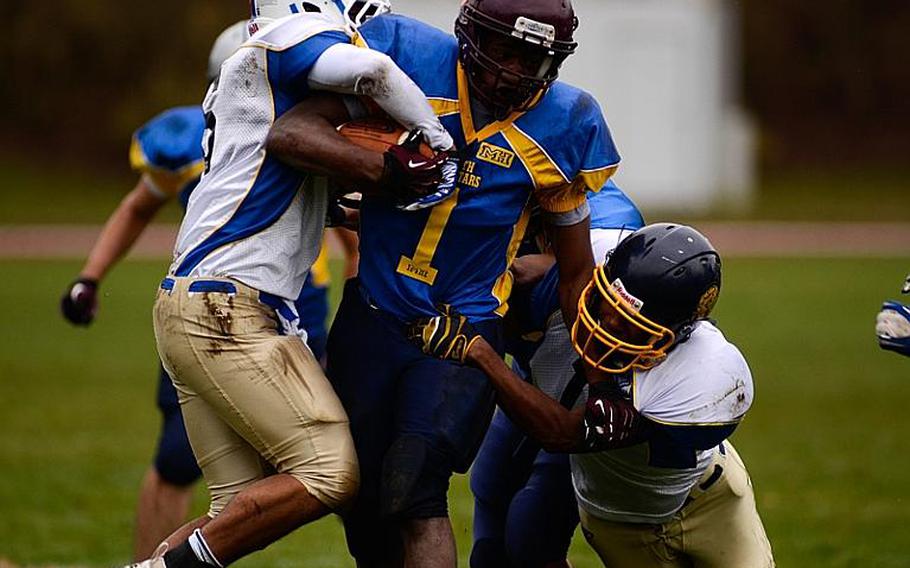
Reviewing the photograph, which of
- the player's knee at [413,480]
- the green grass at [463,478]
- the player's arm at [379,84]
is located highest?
the player's arm at [379,84]

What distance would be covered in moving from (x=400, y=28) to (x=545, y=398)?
1.08m

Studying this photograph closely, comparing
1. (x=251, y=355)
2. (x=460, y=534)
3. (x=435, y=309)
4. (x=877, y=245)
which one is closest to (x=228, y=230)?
(x=251, y=355)

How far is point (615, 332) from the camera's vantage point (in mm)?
3961

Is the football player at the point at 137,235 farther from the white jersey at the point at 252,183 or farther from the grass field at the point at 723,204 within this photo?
the grass field at the point at 723,204

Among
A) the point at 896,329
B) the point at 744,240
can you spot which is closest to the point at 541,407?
the point at 896,329

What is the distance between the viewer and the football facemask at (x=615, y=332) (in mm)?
3932

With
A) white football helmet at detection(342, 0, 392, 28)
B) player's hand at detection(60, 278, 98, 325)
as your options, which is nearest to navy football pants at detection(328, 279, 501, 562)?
white football helmet at detection(342, 0, 392, 28)

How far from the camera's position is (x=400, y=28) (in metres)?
4.04

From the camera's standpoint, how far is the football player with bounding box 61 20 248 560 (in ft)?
18.6

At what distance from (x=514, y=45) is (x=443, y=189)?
42 cm

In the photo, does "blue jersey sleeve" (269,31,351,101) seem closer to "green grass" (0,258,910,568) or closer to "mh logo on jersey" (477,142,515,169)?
"mh logo on jersey" (477,142,515,169)

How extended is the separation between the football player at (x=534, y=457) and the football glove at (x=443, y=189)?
0.61 metres

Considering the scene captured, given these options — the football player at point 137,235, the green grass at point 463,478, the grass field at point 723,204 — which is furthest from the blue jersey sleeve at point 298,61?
the grass field at point 723,204

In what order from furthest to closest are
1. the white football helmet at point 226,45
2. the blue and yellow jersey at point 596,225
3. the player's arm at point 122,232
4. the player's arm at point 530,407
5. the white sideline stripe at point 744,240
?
the white sideline stripe at point 744,240 < the player's arm at point 122,232 < the white football helmet at point 226,45 < the blue and yellow jersey at point 596,225 < the player's arm at point 530,407
